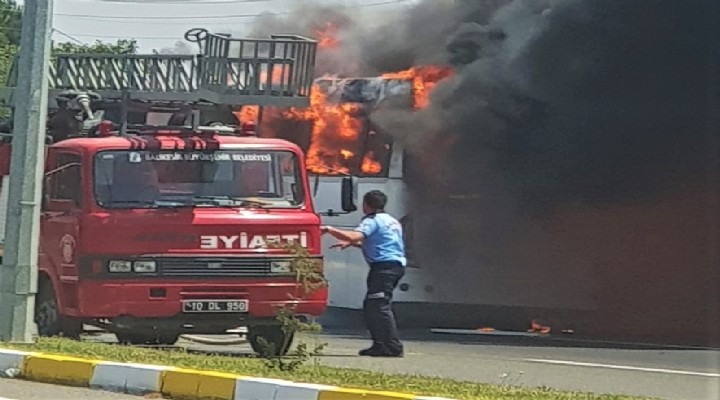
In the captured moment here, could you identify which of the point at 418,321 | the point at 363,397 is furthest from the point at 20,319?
the point at 418,321

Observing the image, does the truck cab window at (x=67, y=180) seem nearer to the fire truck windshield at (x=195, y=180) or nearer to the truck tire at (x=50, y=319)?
the fire truck windshield at (x=195, y=180)

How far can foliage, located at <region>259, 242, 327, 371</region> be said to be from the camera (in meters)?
11.6

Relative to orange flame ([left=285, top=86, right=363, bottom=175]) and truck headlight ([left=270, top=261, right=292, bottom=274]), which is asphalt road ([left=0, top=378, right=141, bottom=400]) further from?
orange flame ([left=285, top=86, right=363, bottom=175])

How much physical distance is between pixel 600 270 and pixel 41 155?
7.86 m

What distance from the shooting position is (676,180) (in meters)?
18.0

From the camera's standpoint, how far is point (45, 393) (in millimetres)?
11164

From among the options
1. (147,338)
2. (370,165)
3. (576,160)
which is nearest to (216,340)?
(147,338)

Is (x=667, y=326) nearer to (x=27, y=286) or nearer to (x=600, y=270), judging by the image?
(x=600, y=270)

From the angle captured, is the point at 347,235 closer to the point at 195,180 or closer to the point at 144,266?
the point at 195,180

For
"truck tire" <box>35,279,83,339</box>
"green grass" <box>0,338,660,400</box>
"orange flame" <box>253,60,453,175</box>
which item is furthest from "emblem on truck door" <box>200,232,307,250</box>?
"orange flame" <box>253,60,453,175</box>

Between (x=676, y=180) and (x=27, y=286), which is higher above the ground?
(x=676, y=180)

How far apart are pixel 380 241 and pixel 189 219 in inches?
68.6

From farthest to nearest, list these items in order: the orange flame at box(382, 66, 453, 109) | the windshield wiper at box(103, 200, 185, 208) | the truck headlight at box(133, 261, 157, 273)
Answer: the orange flame at box(382, 66, 453, 109)
the windshield wiper at box(103, 200, 185, 208)
the truck headlight at box(133, 261, 157, 273)

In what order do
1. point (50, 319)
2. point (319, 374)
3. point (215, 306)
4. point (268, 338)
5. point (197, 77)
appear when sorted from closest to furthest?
1. point (319, 374)
2. point (215, 306)
3. point (50, 319)
4. point (268, 338)
5. point (197, 77)
